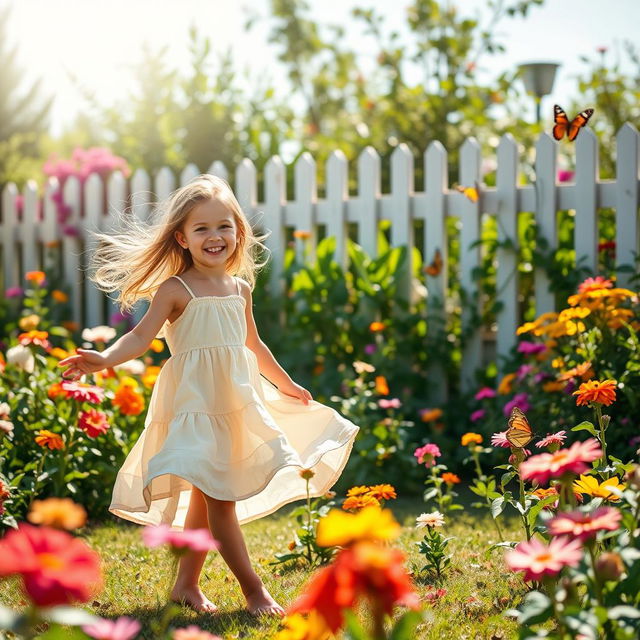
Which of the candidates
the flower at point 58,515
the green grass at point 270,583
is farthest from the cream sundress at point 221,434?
the flower at point 58,515

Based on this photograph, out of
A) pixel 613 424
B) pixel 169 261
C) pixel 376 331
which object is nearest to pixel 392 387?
pixel 376 331

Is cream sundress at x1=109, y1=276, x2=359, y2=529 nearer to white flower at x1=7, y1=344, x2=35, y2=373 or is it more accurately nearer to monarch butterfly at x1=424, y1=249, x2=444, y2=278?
white flower at x1=7, y1=344, x2=35, y2=373

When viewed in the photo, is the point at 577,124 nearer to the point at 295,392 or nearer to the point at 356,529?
the point at 295,392

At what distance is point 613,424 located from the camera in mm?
3996

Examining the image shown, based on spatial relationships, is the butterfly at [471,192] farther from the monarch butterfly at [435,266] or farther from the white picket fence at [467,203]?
the monarch butterfly at [435,266]

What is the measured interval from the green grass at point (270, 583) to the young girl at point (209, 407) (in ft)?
0.38

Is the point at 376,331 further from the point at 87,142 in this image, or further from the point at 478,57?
the point at 87,142

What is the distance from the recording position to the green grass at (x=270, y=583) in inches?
99.0

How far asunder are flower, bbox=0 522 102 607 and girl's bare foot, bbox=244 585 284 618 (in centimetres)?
155

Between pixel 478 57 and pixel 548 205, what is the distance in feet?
14.3

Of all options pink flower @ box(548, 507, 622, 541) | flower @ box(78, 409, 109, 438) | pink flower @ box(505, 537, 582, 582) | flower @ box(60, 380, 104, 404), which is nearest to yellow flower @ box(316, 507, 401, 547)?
pink flower @ box(505, 537, 582, 582)

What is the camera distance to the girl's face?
9.58 feet

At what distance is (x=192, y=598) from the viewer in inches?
109

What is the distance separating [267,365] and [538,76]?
13.7ft
